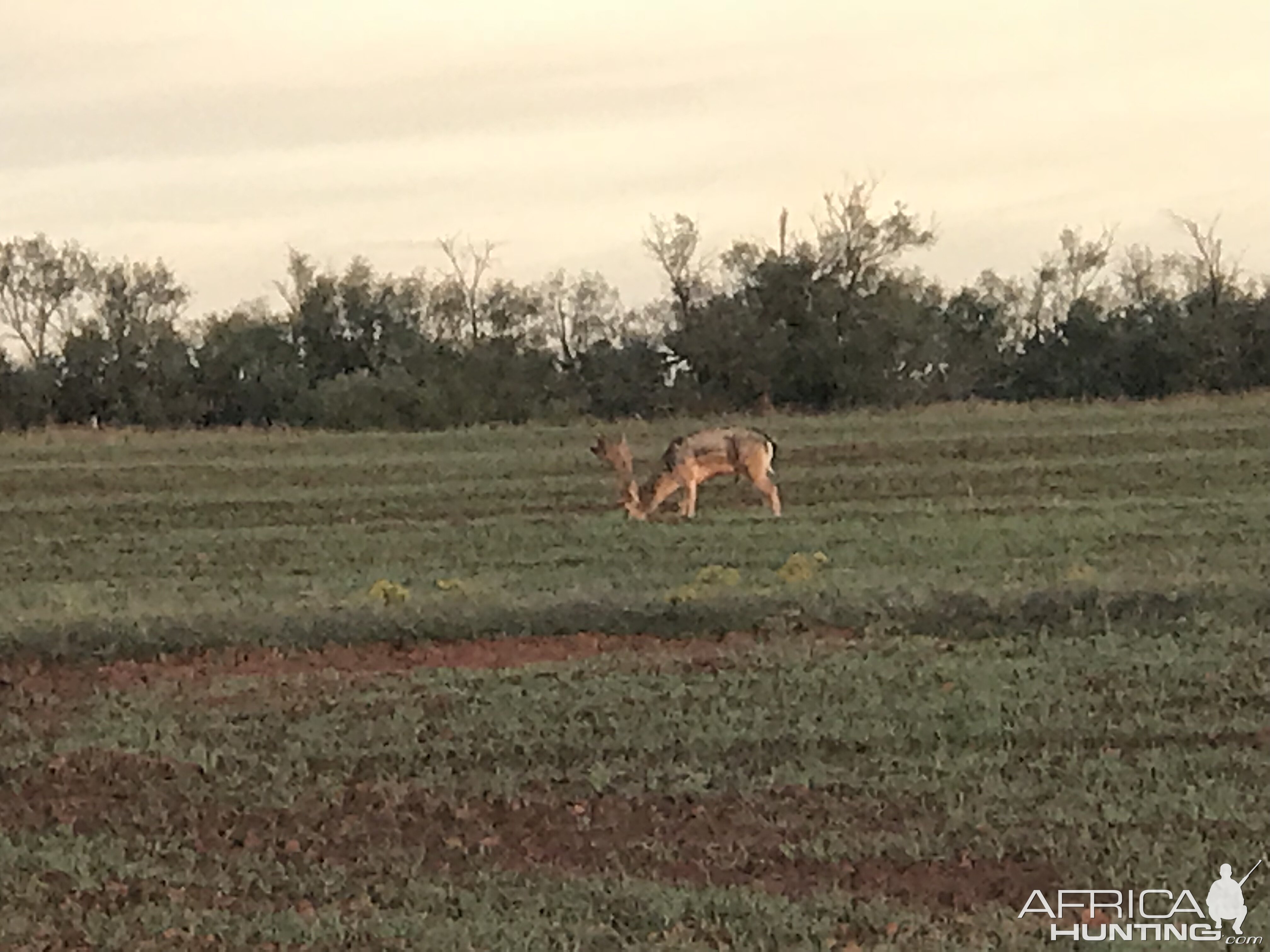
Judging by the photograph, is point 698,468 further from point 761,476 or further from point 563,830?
point 563,830

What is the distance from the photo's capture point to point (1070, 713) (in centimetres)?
1009

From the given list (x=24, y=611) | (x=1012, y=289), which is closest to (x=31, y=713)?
(x=24, y=611)

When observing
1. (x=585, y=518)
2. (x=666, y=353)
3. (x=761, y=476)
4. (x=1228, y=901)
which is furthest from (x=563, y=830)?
(x=666, y=353)

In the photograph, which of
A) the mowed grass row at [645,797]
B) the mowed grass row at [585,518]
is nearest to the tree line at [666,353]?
the mowed grass row at [585,518]

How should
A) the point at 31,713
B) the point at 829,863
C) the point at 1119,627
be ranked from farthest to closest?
the point at 1119,627 → the point at 31,713 → the point at 829,863

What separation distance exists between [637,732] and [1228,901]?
13.0ft

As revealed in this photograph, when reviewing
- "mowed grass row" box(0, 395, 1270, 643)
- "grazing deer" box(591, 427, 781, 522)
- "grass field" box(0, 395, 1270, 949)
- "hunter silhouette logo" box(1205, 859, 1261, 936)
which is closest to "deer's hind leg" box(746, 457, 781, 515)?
"grazing deer" box(591, 427, 781, 522)

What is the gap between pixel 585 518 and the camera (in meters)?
22.5

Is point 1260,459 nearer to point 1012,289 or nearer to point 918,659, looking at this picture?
point 918,659

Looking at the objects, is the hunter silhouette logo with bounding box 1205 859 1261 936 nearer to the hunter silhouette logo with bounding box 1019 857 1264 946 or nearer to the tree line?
the hunter silhouette logo with bounding box 1019 857 1264 946

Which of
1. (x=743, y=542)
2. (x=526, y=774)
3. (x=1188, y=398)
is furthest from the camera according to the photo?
(x=1188, y=398)

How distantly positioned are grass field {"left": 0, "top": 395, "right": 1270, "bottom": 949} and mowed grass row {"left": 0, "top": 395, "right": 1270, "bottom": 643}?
0.43 feet

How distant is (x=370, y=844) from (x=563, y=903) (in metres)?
1.40

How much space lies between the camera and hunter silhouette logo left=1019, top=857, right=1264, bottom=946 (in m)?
6.54
